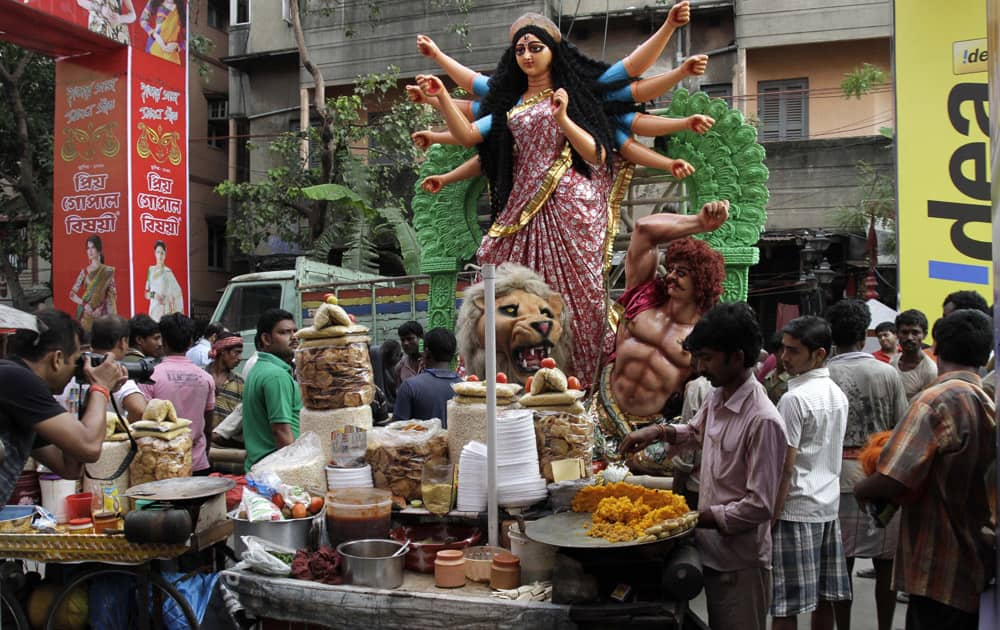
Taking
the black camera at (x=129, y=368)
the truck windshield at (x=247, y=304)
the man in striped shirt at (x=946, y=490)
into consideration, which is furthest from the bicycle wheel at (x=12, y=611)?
the truck windshield at (x=247, y=304)

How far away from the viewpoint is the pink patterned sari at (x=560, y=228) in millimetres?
6242

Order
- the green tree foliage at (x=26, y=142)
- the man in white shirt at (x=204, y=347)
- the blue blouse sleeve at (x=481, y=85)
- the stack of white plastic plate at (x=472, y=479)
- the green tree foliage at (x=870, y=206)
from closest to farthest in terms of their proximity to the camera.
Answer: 1. the stack of white plastic plate at (x=472, y=479)
2. the blue blouse sleeve at (x=481, y=85)
3. the man in white shirt at (x=204, y=347)
4. the green tree foliage at (x=870, y=206)
5. the green tree foliage at (x=26, y=142)

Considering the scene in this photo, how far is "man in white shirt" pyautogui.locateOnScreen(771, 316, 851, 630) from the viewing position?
12.3ft

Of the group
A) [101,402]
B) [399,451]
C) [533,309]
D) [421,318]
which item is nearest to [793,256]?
[421,318]

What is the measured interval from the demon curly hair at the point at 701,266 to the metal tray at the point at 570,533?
2.51 meters

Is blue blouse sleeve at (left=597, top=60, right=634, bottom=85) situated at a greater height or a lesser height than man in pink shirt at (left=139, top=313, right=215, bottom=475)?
greater

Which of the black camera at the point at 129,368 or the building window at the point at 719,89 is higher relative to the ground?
the building window at the point at 719,89

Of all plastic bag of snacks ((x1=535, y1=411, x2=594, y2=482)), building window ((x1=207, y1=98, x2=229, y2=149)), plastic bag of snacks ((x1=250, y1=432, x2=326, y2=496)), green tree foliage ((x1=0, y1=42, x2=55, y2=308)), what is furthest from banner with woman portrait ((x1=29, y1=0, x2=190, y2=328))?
plastic bag of snacks ((x1=535, y1=411, x2=594, y2=482))

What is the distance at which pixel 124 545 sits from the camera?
12.3 ft

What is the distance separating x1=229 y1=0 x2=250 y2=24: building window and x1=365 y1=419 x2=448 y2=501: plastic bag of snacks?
1777cm

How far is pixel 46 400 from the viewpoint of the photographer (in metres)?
3.22

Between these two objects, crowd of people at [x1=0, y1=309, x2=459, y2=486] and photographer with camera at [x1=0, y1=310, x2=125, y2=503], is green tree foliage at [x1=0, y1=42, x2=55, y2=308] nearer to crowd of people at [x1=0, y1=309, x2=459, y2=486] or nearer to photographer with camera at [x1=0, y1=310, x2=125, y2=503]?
crowd of people at [x1=0, y1=309, x2=459, y2=486]

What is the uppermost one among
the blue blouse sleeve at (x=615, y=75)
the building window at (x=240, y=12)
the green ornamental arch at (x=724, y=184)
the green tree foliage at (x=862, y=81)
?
the building window at (x=240, y=12)

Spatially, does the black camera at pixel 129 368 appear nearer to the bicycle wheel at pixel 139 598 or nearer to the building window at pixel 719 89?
the bicycle wheel at pixel 139 598
